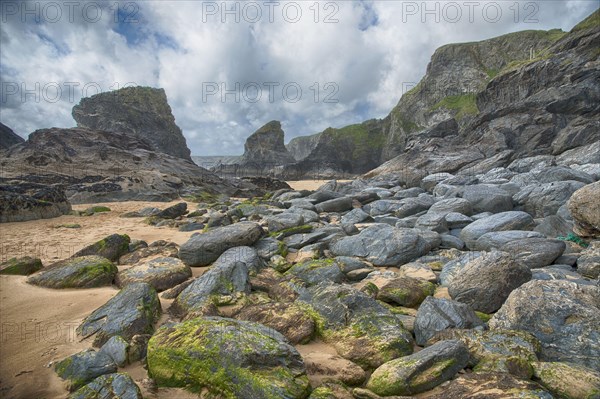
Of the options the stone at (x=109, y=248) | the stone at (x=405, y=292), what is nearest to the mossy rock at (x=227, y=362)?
the stone at (x=405, y=292)

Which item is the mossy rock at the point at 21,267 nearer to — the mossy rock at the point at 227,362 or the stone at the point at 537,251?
the mossy rock at the point at 227,362

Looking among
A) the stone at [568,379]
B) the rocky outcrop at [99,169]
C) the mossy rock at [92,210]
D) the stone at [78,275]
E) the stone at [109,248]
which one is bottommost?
the stone at [568,379]

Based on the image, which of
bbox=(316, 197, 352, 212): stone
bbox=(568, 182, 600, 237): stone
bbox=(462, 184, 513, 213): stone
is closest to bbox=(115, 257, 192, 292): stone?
bbox=(316, 197, 352, 212): stone

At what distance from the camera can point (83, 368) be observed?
3.94m

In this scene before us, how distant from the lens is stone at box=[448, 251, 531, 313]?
18.4 feet

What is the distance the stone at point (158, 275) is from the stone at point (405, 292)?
4.60 m

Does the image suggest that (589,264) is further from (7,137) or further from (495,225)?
(7,137)

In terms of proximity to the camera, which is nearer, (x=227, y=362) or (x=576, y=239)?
(x=227, y=362)

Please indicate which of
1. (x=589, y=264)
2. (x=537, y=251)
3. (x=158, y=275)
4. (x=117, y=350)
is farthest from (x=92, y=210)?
(x=589, y=264)

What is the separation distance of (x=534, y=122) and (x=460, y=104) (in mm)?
45024

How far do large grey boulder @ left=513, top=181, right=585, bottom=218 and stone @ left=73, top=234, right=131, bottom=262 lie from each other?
1484cm

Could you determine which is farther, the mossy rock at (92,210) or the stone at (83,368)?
the mossy rock at (92,210)

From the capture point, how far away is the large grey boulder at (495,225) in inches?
370

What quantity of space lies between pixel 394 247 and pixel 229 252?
14.8 ft
